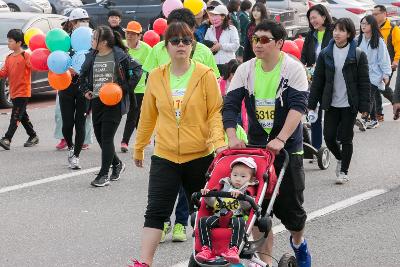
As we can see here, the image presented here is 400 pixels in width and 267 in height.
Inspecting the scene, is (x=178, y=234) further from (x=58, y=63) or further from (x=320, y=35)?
(x=320, y=35)

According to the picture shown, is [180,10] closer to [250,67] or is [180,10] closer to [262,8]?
[250,67]

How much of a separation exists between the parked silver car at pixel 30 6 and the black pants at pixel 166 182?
931 inches

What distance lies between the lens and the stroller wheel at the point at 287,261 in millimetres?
7094

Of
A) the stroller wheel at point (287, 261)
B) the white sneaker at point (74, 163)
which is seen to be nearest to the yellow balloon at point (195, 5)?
the white sneaker at point (74, 163)

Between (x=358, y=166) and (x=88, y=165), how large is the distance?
10.4 ft

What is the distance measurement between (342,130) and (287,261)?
166 inches

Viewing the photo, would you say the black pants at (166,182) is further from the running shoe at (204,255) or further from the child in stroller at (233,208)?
the running shoe at (204,255)

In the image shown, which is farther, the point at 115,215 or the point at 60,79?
the point at 60,79

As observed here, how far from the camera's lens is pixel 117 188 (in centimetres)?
1104

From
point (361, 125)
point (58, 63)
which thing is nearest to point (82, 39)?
point (58, 63)

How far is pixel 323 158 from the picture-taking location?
12156 mm

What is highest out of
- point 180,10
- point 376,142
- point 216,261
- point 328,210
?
point 180,10

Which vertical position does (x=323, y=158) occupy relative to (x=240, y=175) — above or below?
below

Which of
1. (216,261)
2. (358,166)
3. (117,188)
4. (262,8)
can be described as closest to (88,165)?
(117,188)
